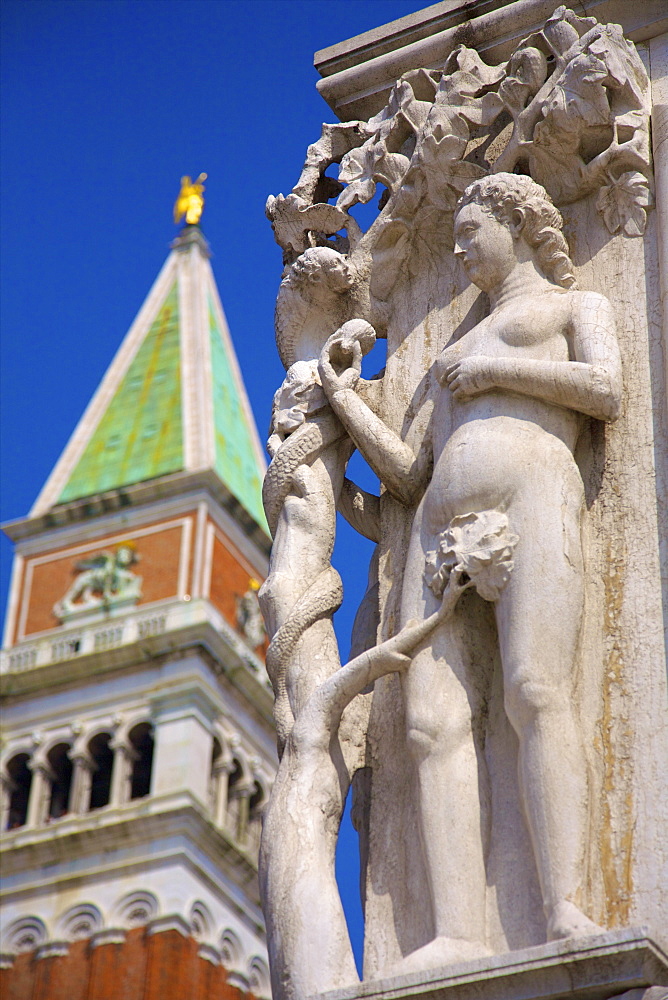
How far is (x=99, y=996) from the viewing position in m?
57.1

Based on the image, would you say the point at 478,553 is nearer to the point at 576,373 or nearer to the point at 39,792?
the point at 576,373

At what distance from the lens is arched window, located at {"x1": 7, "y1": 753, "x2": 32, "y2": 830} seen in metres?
61.5

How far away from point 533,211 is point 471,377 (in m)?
0.89

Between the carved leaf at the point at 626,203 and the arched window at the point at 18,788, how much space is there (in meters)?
55.7

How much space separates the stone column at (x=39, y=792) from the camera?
59.5 meters

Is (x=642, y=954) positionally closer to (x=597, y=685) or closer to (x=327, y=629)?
(x=597, y=685)

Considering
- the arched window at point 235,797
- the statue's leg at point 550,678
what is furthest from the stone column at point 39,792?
the statue's leg at point 550,678

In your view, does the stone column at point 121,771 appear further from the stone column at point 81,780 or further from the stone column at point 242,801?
the stone column at point 242,801

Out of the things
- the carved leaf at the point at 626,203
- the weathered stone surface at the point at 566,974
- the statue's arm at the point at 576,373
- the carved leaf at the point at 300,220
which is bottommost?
the weathered stone surface at the point at 566,974

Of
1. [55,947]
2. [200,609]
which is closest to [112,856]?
[55,947]

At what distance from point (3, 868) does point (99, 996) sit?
17.3 ft

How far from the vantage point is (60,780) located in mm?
61781

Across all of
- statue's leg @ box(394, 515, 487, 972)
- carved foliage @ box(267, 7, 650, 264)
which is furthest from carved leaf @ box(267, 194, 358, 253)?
statue's leg @ box(394, 515, 487, 972)

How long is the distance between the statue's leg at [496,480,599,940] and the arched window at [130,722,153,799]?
2123 inches
